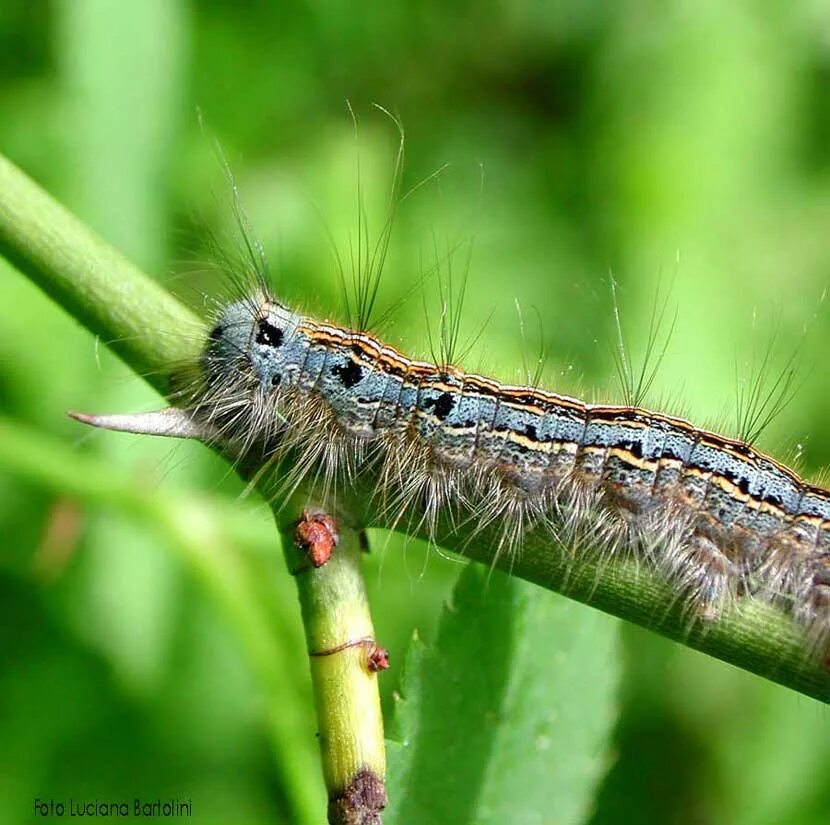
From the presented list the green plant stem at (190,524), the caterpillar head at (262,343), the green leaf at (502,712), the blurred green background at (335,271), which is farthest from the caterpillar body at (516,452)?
the green plant stem at (190,524)

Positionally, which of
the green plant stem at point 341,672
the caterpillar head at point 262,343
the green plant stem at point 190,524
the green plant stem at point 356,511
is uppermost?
the caterpillar head at point 262,343

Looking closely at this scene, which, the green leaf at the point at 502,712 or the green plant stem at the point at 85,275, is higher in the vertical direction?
the green plant stem at the point at 85,275

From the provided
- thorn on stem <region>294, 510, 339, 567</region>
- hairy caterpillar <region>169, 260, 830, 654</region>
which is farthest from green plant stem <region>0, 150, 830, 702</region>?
hairy caterpillar <region>169, 260, 830, 654</region>

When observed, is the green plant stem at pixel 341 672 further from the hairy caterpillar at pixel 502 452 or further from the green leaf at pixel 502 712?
the hairy caterpillar at pixel 502 452

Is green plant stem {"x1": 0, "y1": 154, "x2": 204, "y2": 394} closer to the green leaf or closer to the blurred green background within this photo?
the green leaf

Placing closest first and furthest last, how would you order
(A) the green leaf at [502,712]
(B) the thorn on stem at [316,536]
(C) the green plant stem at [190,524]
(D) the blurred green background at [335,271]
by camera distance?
(B) the thorn on stem at [316,536] < (A) the green leaf at [502,712] < (C) the green plant stem at [190,524] < (D) the blurred green background at [335,271]

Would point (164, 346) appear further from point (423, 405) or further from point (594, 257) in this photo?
point (594, 257)

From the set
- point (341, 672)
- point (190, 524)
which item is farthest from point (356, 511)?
point (190, 524)

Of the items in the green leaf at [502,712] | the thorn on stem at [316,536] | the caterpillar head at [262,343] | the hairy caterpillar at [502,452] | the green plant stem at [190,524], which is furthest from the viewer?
the green plant stem at [190,524]

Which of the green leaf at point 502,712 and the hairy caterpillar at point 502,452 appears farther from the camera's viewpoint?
the hairy caterpillar at point 502,452
